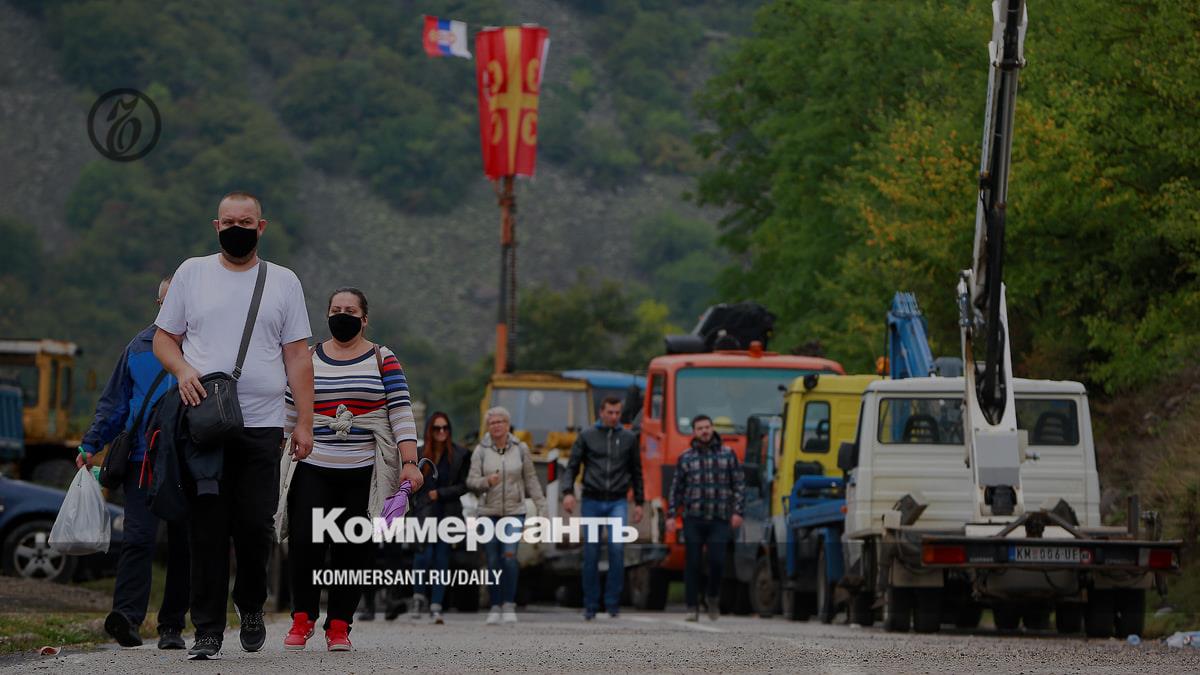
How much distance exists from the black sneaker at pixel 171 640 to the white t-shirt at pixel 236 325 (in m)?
1.70

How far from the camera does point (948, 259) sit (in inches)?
1286

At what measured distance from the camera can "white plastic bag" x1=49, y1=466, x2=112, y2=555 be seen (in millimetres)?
12594

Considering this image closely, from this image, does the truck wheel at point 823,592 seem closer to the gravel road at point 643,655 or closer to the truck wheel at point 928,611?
the truck wheel at point 928,611

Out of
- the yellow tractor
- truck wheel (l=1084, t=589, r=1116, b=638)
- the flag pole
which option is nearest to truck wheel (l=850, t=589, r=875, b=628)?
truck wheel (l=1084, t=589, r=1116, b=638)

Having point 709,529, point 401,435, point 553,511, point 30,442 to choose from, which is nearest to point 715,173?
point 30,442

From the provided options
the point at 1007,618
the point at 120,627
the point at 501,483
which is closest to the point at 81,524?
the point at 120,627

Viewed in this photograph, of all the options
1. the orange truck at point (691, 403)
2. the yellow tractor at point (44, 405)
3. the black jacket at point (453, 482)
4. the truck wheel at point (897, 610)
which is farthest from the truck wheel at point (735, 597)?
the yellow tractor at point (44, 405)

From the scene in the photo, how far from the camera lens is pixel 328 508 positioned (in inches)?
476

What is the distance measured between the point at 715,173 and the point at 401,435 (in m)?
46.8

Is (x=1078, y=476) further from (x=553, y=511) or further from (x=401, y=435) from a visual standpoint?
(x=401, y=435)

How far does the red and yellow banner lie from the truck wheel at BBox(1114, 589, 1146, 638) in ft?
146

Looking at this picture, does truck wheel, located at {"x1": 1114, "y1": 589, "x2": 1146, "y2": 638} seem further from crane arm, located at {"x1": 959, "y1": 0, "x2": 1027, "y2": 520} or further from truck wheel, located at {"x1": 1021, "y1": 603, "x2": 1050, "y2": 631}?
truck wheel, located at {"x1": 1021, "y1": 603, "x2": 1050, "y2": 631}

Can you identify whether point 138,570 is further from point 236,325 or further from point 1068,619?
point 1068,619

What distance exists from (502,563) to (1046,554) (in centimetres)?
479
